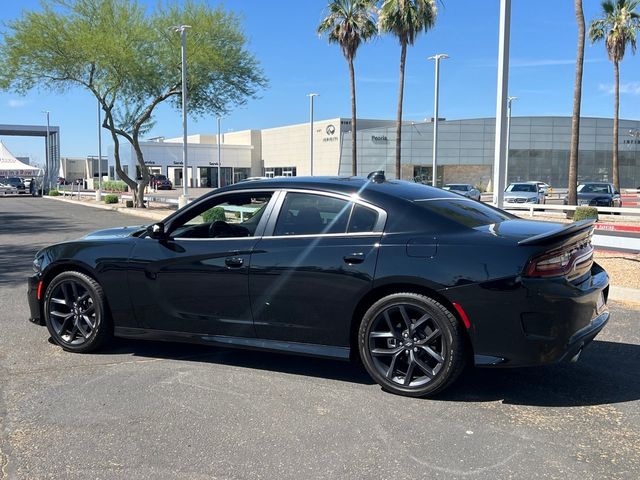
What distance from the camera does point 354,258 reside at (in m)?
4.39

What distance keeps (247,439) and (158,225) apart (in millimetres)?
2203

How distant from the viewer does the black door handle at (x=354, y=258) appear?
438cm

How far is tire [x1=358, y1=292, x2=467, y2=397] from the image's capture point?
4.16m

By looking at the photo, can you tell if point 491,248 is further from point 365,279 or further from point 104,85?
point 104,85

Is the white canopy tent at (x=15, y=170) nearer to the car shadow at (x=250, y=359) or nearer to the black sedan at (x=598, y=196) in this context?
the black sedan at (x=598, y=196)

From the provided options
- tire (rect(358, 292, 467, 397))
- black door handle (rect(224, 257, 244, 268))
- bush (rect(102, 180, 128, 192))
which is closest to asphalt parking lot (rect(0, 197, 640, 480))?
tire (rect(358, 292, 467, 397))

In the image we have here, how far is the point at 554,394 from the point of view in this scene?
4469 mm

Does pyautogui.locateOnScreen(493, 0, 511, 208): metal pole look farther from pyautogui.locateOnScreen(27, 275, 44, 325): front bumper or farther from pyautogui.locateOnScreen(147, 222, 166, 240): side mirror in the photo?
pyautogui.locateOnScreen(27, 275, 44, 325): front bumper

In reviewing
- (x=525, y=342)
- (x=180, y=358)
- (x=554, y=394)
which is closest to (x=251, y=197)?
(x=180, y=358)

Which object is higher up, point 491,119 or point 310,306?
point 491,119

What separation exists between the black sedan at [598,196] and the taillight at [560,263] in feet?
84.0

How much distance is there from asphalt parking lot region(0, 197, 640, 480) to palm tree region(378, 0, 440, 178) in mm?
26253

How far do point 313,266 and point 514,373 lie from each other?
195 cm

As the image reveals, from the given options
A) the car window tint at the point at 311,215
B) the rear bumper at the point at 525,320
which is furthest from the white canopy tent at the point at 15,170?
the rear bumper at the point at 525,320
